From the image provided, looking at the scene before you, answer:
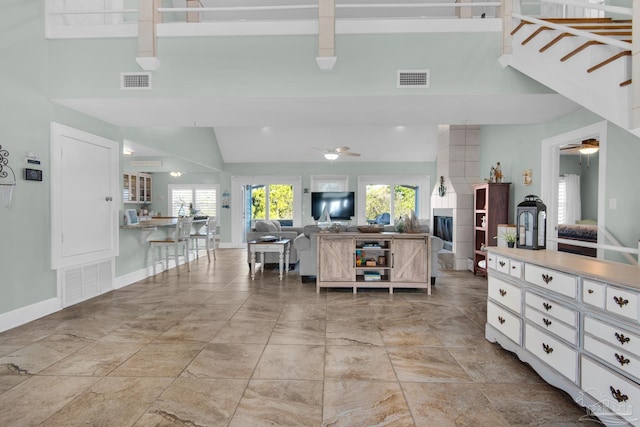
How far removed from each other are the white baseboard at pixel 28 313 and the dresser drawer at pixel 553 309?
192 inches

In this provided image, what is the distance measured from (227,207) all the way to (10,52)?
7.18 m

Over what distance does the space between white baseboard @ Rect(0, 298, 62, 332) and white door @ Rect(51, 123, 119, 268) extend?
1.46ft

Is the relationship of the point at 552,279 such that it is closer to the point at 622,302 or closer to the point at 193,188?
the point at 622,302

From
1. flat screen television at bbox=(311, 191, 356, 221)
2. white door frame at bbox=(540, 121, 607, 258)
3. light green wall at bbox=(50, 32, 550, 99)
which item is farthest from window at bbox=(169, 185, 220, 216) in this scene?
white door frame at bbox=(540, 121, 607, 258)

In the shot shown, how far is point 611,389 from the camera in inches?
70.6

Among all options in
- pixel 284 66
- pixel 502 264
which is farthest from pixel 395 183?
pixel 502 264

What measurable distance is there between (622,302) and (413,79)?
284cm

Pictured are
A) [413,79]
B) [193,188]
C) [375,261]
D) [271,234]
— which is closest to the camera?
[413,79]

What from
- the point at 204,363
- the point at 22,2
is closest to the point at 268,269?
Answer: the point at 204,363

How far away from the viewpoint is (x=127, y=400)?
2121 millimetres

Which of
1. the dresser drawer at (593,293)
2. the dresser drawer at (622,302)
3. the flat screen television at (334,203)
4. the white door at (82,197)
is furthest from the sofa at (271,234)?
the dresser drawer at (622,302)

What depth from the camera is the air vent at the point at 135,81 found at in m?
3.79

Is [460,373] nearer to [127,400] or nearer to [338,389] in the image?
[338,389]

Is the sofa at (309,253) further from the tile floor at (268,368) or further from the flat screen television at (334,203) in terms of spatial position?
the flat screen television at (334,203)
